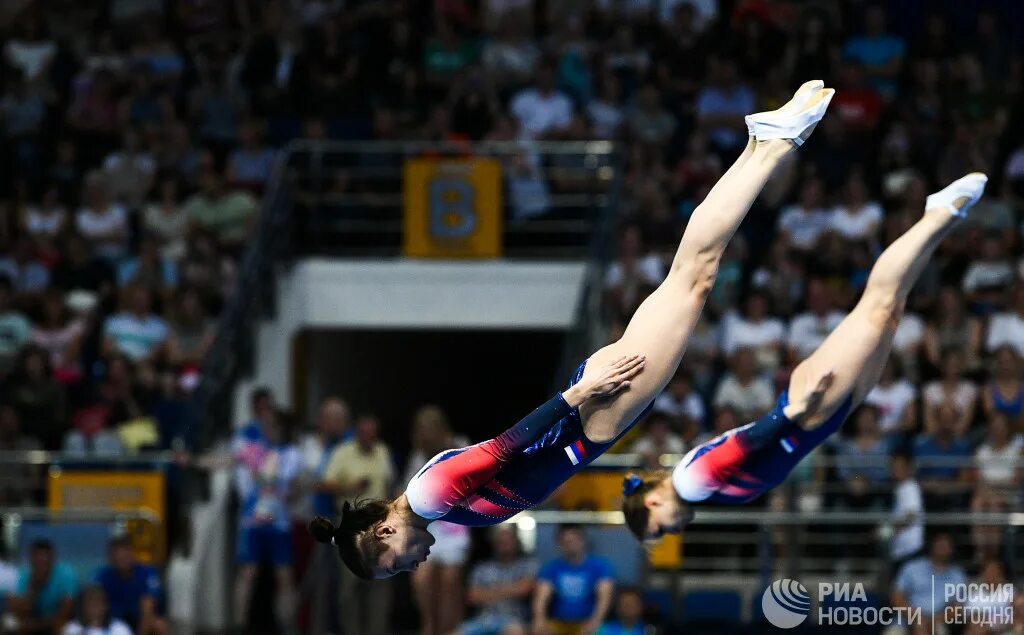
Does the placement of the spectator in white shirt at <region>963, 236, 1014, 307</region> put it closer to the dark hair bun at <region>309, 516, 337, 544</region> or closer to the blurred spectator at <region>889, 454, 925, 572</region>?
the blurred spectator at <region>889, 454, 925, 572</region>

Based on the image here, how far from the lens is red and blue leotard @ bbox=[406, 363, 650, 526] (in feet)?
22.1

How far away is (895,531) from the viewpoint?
10930mm

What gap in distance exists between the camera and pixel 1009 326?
12.5m

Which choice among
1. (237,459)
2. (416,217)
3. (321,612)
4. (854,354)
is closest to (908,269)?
(854,354)

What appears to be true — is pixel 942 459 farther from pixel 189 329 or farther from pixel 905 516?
pixel 189 329

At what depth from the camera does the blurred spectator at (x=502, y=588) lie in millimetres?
10711

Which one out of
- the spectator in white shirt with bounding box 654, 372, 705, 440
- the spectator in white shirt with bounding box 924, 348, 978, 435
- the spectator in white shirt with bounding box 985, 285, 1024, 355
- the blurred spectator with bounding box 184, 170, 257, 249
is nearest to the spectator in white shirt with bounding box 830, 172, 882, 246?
the spectator in white shirt with bounding box 985, 285, 1024, 355

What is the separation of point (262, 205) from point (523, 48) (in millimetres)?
3104

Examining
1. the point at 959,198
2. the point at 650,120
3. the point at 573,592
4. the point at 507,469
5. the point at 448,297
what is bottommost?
the point at 573,592

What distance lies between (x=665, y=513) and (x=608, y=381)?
969mm

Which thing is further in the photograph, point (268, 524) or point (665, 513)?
point (268, 524)

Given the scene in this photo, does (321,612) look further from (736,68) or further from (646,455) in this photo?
(736,68)

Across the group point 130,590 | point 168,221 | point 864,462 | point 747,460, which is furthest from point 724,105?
point 747,460

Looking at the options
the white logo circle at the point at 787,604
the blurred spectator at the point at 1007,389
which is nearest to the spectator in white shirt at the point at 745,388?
the blurred spectator at the point at 1007,389
